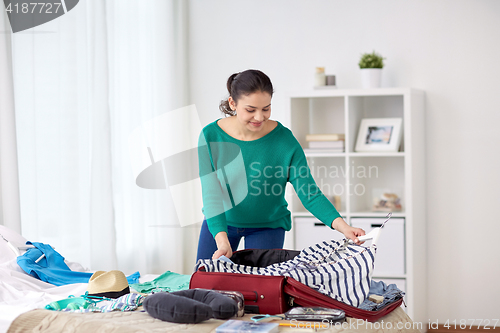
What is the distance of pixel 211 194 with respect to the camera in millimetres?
1908

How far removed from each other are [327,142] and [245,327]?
7.08 ft

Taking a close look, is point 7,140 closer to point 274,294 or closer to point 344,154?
point 274,294

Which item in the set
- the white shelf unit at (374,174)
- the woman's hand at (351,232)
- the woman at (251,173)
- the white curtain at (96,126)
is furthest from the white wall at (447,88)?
the woman's hand at (351,232)

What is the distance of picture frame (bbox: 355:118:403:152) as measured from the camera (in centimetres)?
322

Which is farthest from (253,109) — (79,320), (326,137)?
(326,137)

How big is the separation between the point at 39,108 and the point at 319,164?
1.83m

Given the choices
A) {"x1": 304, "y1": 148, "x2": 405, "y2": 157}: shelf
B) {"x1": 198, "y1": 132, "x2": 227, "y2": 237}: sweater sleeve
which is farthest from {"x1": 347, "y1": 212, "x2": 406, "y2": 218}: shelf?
{"x1": 198, "y1": 132, "x2": 227, "y2": 237}: sweater sleeve

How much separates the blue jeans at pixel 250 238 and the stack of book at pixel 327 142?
1307 mm

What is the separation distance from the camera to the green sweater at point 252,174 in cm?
193

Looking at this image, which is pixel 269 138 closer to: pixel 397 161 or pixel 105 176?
pixel 105 176

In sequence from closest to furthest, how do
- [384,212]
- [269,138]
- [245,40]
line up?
[269,138] → [384,212] → [245,40]

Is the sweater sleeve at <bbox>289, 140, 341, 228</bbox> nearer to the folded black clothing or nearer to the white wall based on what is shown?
the folded black clothing

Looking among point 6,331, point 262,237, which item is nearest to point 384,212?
point 262,237

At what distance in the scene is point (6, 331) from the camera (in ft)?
4.89
